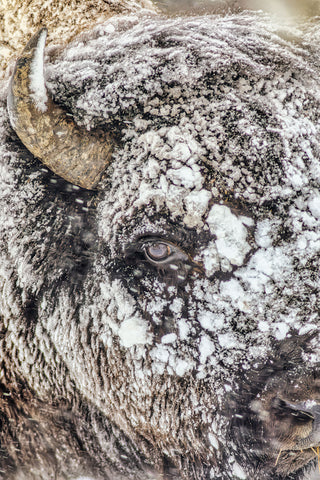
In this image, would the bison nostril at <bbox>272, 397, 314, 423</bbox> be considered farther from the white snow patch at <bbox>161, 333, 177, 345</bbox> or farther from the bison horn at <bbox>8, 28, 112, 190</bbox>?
the bison horn at <bbox>8, 28, 112, 190</bbox>

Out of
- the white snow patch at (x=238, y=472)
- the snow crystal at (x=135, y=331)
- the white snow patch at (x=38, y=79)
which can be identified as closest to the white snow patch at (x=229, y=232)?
the snow crystal at (x=135, y=331)

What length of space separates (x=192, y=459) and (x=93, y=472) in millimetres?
881

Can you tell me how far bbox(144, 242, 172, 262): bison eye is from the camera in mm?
2332

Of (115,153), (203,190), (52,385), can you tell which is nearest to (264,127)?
(203,190)

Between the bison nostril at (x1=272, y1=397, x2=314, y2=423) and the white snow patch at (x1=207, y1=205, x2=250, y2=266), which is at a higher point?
the white snow patch at (x1=207, y1=205, x2=250, y2=266)

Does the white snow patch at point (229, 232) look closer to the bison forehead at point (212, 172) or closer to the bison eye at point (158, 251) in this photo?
the bison forehead at point (212, 172)

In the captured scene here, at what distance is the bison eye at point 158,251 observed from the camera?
7.65 ft

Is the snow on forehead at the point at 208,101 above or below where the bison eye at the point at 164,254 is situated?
above

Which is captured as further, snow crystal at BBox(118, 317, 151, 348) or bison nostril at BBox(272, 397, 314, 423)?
snow crystal at BBox(118, 317, 151, 348)

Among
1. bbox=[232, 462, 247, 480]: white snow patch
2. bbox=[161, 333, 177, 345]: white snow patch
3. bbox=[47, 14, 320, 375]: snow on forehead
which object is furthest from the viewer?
bbox=[232, 462, 247, 480]: white snow patch

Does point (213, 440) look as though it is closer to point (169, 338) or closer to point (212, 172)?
point (169, 338)

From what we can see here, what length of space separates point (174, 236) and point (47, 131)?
0.95m

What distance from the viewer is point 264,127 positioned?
7.18ft

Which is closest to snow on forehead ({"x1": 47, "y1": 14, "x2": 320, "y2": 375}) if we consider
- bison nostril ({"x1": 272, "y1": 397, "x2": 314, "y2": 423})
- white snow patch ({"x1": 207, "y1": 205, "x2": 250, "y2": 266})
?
white snow patch ({"x1": 207, "y1": 205, "x2": 250, "y2": 266})
